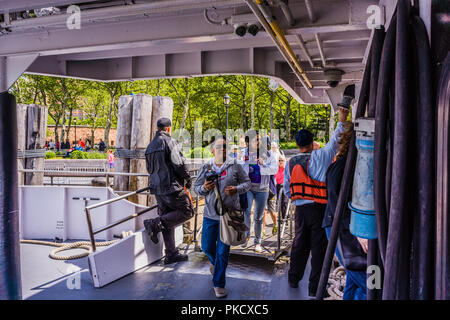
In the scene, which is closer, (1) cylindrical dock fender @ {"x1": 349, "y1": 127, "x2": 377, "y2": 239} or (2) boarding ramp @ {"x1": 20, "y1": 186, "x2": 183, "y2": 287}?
(1) cylindrical dock fender @ {"x1": 349, "y1": 127, "x2": 377, "y2": 239}

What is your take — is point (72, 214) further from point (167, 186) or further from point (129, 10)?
point (129, 10)

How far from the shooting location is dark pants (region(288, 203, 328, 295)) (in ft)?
13.7

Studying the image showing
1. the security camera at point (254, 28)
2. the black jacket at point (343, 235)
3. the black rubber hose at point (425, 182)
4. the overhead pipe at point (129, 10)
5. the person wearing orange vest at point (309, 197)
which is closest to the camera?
the black rubber hose at point (425, 182)

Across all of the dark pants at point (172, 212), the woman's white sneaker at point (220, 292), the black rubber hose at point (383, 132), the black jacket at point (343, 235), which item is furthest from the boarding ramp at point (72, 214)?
the black rubber hose at point (383, 132)

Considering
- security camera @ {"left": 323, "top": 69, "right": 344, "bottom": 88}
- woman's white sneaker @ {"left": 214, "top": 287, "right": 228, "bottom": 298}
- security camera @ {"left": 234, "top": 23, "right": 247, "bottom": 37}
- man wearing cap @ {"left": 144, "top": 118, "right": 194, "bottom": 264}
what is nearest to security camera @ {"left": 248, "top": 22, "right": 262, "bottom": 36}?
security camera @ {"left": 234, "top": 23, "right": 247, "bottom": 37}

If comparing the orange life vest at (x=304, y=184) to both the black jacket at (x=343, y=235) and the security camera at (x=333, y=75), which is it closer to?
the black jacket at (x=343, y=235)

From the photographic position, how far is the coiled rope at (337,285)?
3.74 meters

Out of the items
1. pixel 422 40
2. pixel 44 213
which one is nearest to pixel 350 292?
pixel 422 40

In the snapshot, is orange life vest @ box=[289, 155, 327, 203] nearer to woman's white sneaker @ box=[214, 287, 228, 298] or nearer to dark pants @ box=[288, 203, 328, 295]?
dark pants @ box=[288, 203, 328, 295]

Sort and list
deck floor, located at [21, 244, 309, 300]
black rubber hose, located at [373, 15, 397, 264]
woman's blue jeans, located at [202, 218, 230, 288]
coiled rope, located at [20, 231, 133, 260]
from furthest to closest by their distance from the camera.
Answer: coiled rope, located at [20, 231, 133, 260] → deck floor, located at [21, 244, 309, 300] → woman's blue jeans, located at [202, 218, 230, 288] → black rubber hose, located at [373, 15, 397, 264]

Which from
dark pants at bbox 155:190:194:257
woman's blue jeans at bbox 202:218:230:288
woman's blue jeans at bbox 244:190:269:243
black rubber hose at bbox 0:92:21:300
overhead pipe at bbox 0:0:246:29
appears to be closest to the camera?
overhead pipe at bbox 0:0:246:29

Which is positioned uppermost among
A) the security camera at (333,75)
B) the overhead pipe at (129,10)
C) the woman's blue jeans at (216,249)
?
the security camera at (333,75)

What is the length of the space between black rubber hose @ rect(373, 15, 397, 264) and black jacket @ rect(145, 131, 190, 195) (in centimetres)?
398

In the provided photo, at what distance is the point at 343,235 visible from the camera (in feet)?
8.25
